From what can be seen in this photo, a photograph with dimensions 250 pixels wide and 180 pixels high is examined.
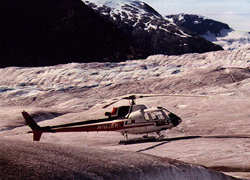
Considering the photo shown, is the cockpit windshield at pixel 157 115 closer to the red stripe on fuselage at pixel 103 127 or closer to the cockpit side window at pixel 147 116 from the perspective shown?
the cockpit side window at pixel 147 116

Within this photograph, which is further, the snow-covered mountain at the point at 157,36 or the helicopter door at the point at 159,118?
the snow-covered mountain at the point at 157,36

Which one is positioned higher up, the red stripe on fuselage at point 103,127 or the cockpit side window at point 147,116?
the cockpit side window at point 147,116

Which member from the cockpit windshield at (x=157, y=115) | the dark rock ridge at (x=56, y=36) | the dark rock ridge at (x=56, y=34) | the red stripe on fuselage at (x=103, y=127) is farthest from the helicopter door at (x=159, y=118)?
the dark rock ridge at (x=56, y=34)

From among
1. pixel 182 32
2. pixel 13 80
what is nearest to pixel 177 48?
pixel 182 32

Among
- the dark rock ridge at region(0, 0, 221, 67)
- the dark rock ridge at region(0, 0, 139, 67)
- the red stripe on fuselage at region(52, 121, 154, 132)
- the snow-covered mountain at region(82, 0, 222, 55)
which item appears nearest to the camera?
the red stripe on fuselage at region(52, 121, 154, 132)

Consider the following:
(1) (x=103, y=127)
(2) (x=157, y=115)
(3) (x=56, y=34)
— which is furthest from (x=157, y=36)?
(1) (x=103, y=127)

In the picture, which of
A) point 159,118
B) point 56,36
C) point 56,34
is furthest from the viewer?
point 56,34

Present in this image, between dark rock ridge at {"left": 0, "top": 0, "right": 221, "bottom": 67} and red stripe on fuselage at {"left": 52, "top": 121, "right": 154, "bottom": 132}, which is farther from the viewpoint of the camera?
dark rock ridge at {"left": 0, "top": 0, "right": 221, "bottom": 67}

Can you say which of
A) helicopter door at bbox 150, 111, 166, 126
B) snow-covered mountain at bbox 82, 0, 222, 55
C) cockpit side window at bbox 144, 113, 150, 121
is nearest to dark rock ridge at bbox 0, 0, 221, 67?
snow-covered mountain at bbox 82, 0, 222, 55

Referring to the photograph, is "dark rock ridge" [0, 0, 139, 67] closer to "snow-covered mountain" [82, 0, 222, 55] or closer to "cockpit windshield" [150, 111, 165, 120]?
"snow-covered mountain" [82, 0, 222, 55]

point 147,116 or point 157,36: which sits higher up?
point 157,36

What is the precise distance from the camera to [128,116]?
18641 mm

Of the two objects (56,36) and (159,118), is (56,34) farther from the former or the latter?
(159,118)

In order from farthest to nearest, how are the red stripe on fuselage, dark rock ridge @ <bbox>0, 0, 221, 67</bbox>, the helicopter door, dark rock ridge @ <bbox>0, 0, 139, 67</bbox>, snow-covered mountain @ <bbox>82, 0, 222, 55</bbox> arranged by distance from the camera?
snow-covered mountain @ <bbox>82, 0, 222, 55</bbox> < dark rock ridge @ <bbox>0, 0, 139, 67</bbox> < dark rock ridge @ <bbox>0, 0, 221, 67</bbox> < the helicopter door < the red stripe on fuselage
